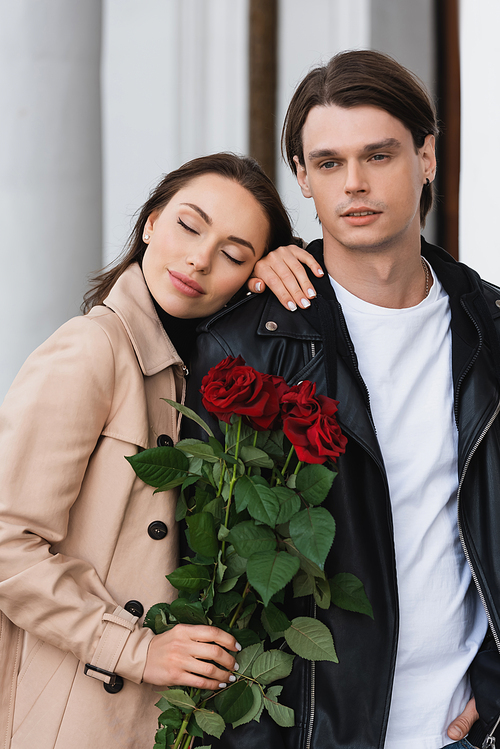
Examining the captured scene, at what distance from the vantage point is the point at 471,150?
267cm

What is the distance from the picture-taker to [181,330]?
1.55 metres

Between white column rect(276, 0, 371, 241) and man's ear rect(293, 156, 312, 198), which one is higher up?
white column rect(276, 0, 371, 241)

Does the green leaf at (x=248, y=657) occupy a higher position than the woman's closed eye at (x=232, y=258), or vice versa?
the woman's closed eye at (x=232, y=258)

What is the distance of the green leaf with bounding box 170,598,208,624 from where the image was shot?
1151 millimetres

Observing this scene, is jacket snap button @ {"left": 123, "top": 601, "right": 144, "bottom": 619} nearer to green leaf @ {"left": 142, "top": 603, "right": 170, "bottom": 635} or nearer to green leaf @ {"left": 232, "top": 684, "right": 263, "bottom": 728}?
green leaf @ {"left": 142, "top": 603, "right": 170, "bottom": 635}

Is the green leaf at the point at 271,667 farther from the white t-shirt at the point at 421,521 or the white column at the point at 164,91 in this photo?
the white column at the point at 164,91

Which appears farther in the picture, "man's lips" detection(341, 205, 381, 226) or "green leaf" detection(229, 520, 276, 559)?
"man's lips" detection(341, 205, 381, 226)

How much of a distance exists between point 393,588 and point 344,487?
0.22 metres

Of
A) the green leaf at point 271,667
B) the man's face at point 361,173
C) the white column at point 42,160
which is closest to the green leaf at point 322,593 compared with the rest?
the green leaf at point 271,667

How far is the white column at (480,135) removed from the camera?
254 centimetres

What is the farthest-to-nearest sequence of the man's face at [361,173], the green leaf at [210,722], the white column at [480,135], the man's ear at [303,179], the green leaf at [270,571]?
the white column at [480,135]
the man's ear at [303,179]
the man's face at [361,173]
the green leaf at [210,722]
the green leaf at [270,571]

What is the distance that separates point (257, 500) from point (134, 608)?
0.40 metres

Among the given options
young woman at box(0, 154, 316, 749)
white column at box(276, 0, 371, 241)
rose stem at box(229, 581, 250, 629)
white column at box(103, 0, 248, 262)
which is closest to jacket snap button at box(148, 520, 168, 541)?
young woman at box(0, 154, 316, 749)

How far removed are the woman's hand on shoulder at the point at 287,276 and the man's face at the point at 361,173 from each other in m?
0.09
